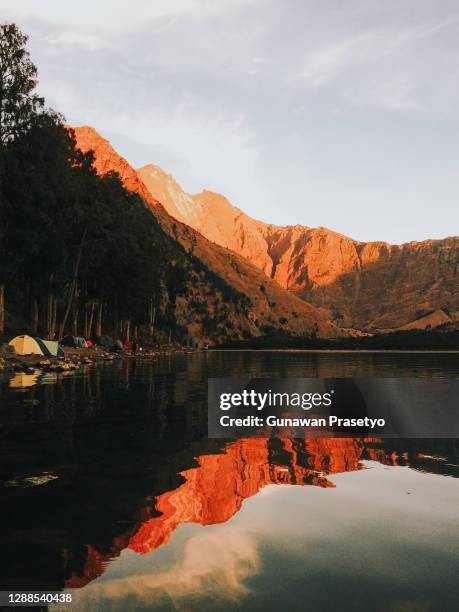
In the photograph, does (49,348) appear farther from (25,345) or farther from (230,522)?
(230,522)

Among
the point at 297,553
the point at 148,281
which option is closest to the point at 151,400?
the point at 297,553

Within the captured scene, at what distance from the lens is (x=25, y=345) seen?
5012cm

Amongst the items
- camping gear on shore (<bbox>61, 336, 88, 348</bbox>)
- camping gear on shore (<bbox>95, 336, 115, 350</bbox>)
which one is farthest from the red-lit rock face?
camping gear on shore (<bbox>95, 336, 115, 350</bbox>)

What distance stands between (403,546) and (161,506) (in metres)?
3.12

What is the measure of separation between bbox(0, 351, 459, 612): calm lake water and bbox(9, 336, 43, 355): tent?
38476 mm

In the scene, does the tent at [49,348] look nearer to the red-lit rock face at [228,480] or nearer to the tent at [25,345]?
the tent at [25,345]

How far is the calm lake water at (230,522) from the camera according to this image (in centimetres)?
479

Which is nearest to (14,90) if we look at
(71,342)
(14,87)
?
(14,87)

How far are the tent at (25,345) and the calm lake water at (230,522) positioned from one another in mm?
38476

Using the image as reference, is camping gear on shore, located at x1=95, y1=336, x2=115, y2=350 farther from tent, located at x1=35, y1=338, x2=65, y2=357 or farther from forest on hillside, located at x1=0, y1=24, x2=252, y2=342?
tent, located at x1=35, y1=338, x2=65, y2=357

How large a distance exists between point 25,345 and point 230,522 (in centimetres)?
4701

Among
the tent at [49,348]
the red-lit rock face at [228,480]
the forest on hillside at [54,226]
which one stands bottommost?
the red-lit rock face at [228,480]

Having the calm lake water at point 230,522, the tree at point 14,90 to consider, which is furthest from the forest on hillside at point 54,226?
the calm lake water at point 230,522

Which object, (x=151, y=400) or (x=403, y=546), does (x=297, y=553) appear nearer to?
(x=403, y=546)
